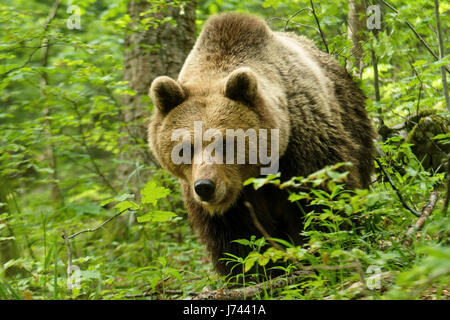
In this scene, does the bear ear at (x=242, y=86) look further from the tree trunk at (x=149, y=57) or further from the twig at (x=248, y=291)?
the tree trunk at (x=149, y=57)

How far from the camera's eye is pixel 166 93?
12.4ft

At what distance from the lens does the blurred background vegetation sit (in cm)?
288

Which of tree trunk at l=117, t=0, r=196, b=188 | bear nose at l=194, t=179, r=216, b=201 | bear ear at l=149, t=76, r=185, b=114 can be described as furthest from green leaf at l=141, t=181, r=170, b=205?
tree trunk at l=117, t=0, r=196, b=188

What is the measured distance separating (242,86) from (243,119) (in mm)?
296

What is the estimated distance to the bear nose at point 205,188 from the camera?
10.4 ft

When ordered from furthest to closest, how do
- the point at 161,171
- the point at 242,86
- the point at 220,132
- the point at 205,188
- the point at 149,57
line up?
1. the point at 149,57
2. the point at 161,171
3. the point at 242,86
4. the point at 220,132
5. the point at 205,188

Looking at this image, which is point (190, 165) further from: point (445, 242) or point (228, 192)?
point (445, 242)

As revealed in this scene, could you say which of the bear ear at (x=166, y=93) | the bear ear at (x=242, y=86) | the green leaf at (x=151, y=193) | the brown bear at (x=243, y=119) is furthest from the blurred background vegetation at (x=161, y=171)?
the bear ear at (x=242, y=86)

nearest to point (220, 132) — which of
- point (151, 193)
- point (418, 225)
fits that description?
point (151, 193)

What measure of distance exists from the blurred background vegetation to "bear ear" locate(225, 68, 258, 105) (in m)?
1.07

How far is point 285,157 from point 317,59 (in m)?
1.91

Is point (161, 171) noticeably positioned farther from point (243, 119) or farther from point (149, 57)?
point (243, 119)
